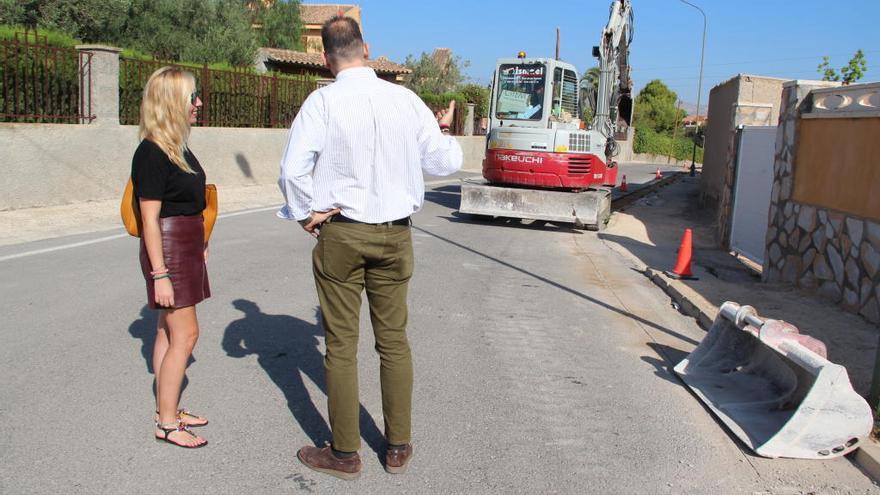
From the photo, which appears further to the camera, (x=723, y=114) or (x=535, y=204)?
(x=723, y=114)

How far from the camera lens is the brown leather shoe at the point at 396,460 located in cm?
371

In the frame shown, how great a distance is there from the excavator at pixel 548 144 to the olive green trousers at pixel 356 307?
415 inches

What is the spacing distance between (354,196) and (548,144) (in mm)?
11201

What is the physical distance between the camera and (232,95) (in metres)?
18.6

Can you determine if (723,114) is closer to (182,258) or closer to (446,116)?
(446,116)

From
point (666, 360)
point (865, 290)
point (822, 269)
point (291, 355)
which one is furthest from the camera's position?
point (822, 269)

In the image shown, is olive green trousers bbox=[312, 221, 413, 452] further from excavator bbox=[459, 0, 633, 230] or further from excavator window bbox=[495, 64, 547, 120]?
excavator window bbox=[495, 64, 547, 120]

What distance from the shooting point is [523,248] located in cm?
1156

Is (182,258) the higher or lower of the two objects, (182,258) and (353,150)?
the lower

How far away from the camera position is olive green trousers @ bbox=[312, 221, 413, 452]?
3416 mm

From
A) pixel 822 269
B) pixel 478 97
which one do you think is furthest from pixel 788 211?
pixel 478 97

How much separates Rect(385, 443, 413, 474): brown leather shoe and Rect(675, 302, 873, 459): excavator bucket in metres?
1.93

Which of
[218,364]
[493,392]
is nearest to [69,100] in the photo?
[218,364]

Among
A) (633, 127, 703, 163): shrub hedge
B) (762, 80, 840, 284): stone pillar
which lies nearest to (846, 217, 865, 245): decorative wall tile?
(762, 80, 840, 284): stone pillar
